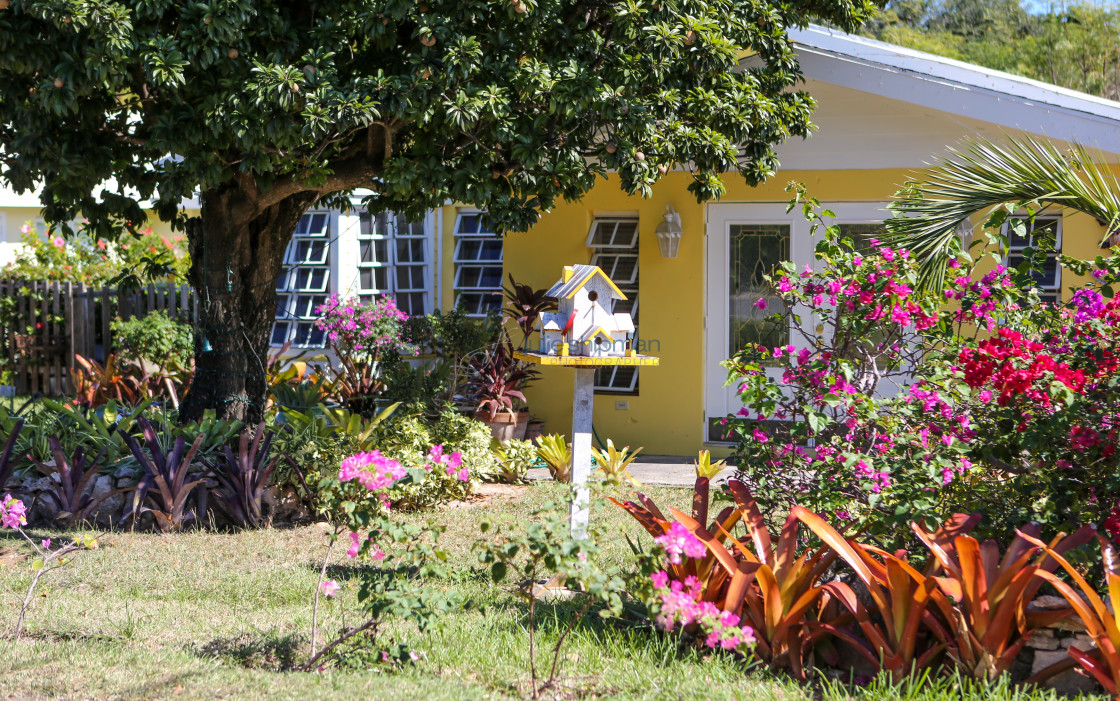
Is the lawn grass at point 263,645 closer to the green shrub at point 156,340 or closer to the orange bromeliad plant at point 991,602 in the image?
the orange bromeliad plant at point 991,602

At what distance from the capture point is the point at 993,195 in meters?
Answer: 4.93

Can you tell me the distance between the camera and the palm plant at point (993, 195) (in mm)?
4531

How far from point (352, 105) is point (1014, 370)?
359cm

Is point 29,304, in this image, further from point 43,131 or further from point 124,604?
point 124,604

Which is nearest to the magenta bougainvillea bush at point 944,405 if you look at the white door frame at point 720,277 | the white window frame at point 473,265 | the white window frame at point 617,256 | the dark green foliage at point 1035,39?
the white door frame at point 720,277

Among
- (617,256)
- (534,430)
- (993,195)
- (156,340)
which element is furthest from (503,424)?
(156,340)

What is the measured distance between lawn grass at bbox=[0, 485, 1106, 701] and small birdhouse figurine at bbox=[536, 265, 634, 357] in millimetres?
977

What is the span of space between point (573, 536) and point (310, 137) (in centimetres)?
306

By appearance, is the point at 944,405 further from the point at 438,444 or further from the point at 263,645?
the point at 438,444

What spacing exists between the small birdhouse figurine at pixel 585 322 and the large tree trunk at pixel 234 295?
302 centimetres

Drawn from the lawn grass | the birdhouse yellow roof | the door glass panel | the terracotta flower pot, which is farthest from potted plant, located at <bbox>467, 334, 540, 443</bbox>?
the birdhouse yellow roof

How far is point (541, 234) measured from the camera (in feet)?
29.2

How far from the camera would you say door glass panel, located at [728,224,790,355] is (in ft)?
27.8

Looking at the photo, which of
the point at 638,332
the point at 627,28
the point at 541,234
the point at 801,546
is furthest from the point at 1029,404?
the point at 541,234
